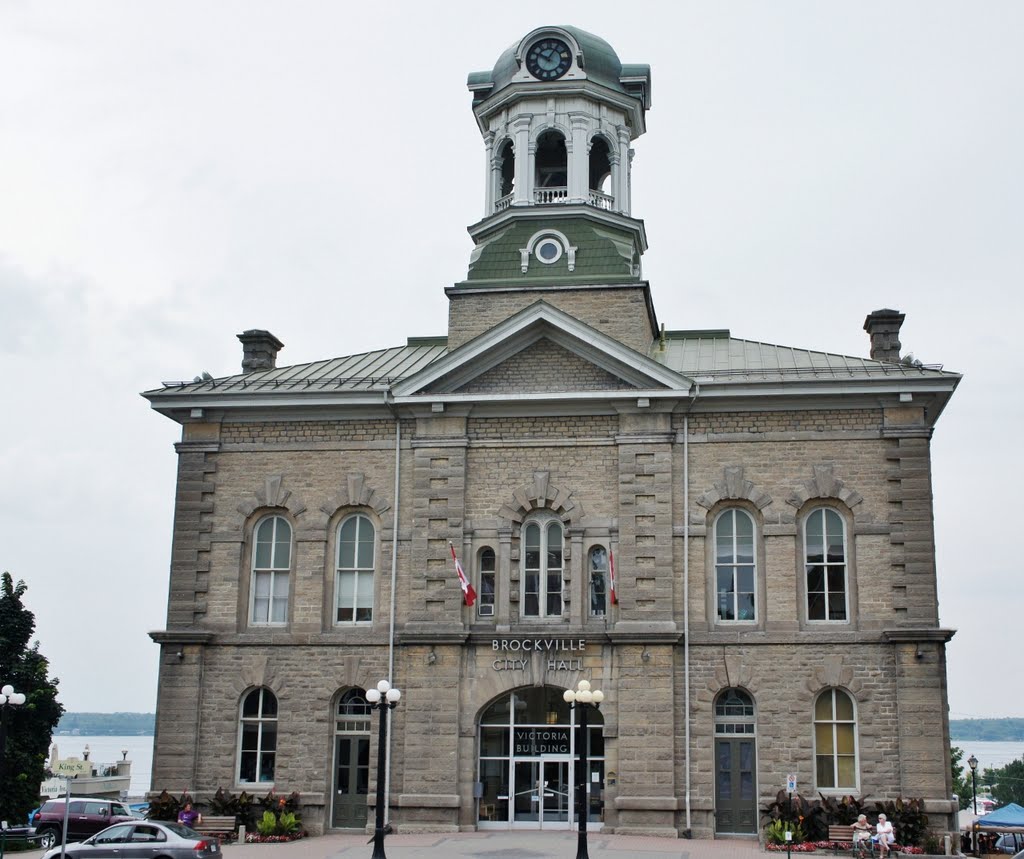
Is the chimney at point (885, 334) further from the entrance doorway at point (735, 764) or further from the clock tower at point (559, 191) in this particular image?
the entrance doorway at point (735, 764)

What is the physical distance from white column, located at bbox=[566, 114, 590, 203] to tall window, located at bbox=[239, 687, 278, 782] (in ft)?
53.1

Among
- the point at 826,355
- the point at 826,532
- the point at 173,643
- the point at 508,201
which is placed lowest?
the point at 173,643

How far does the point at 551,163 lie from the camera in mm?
38969

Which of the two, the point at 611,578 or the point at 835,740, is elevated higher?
the point at 611,578

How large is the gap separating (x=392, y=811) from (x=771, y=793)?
9092mm

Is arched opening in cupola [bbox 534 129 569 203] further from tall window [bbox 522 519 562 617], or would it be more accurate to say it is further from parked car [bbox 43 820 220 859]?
parked car [bbox 43 820 220 859]

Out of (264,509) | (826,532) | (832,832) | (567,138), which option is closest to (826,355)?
(826,532)

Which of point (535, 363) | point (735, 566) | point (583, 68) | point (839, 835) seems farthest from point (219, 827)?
point (583, 68)

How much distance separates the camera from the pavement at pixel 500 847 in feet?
87.7

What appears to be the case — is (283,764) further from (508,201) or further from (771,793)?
(508,201)

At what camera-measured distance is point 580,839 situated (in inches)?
962

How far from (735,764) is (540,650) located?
212 inches

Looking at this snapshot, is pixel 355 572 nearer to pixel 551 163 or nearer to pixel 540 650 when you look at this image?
pixel 540 650

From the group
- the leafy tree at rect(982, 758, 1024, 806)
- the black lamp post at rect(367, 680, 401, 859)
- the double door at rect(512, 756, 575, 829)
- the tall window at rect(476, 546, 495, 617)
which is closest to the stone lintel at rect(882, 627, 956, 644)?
the double door at rect(512, 756, 575, 829)
